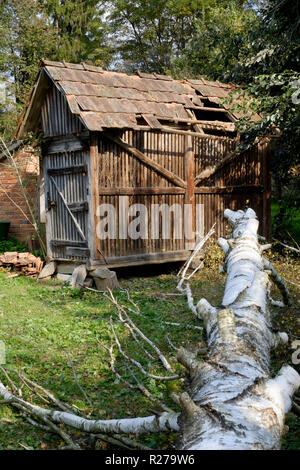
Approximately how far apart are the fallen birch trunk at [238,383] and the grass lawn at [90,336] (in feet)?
2.74

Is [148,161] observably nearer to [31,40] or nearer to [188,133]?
[188,133]

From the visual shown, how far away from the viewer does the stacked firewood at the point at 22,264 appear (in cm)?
1143

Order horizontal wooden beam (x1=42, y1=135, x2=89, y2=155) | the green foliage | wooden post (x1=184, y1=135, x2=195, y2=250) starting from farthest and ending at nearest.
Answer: the green foliage → wooden post (x1=184, y1=135, x2=195, y2=250) → horizontal wooden beam (x1=42, y1=135, x2=89, y2=155)

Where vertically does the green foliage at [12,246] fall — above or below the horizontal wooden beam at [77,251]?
below

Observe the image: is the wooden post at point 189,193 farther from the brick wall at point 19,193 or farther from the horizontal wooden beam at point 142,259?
the brick wall at point 19,193

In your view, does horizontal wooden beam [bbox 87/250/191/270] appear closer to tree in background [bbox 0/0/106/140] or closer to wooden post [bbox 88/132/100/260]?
wooden post [bbox 88/132/100/260]

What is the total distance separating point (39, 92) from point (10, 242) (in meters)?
5.13

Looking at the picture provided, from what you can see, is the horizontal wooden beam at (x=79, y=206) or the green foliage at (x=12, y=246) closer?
the horizontal wooden beam at (x=79, y=206)

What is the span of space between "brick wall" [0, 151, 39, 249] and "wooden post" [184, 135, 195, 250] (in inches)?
194

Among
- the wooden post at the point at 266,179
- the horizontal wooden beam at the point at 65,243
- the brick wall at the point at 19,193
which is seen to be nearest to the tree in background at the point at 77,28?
the brick wall at the point at 19,193

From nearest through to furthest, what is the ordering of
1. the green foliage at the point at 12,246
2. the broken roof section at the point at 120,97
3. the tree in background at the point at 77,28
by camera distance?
the broken roof section at the point at 120,97, the green foliage at the point at 12,246, the tree in background at the point at 77,28

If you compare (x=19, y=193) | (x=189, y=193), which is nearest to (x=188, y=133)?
(x=189, y=193)

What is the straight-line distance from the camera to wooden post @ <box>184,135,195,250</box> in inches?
431

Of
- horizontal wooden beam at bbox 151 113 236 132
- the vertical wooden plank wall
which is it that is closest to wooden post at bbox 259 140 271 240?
the vertical wooden plank wall
